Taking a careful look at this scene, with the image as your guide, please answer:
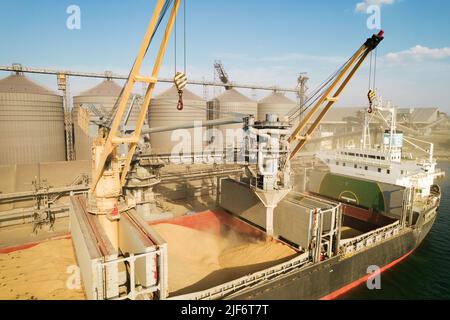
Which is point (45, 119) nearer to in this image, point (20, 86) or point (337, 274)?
point (20, 86)

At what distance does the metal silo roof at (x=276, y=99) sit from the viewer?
152 ft

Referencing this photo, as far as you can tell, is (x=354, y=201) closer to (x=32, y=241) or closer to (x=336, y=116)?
(x=32, y=241)

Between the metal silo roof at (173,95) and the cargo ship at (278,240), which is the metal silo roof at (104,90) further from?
the cargo ship at (278,240)

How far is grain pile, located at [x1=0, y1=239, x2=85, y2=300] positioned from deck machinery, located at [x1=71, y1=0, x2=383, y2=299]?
93 centimetres

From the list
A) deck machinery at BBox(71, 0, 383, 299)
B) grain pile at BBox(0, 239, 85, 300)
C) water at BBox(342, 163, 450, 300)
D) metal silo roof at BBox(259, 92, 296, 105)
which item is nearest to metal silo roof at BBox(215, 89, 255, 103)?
metal silo roof at BBox(259, 92, 296, 105)

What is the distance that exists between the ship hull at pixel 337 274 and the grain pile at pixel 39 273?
283 inches

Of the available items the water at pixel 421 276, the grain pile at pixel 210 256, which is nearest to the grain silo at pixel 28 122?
the grain pile at pixel 210 256

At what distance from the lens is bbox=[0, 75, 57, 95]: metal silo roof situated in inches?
958

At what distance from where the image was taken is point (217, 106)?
4147 centimetres

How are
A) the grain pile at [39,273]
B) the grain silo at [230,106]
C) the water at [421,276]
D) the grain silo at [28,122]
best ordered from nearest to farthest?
the grain pile at [39,273], the water at [421,276], the grain silo at [28,122], the grain silo at [230,106]

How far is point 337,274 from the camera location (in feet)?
48.4

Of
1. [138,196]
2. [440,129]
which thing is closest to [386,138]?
[138,196]

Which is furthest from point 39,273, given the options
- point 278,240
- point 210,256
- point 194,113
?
point 194,113

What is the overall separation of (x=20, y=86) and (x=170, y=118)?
15204mm
